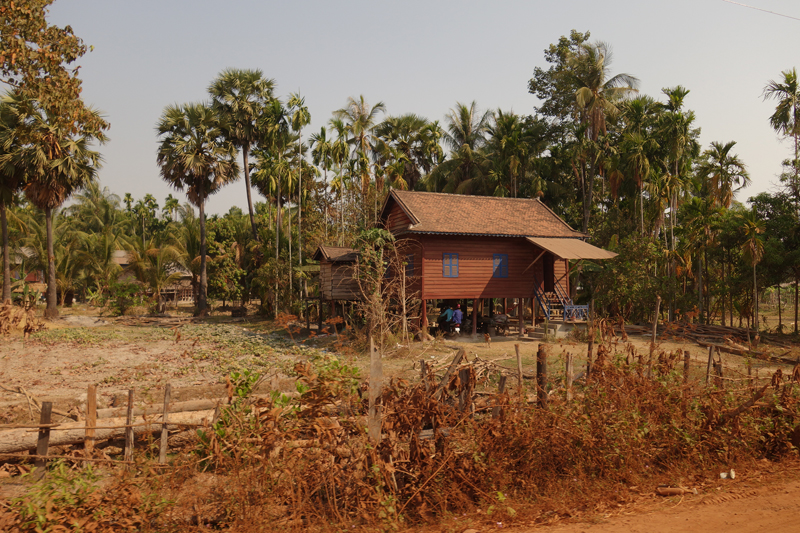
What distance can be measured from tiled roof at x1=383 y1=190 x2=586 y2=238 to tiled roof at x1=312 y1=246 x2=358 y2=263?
2815 mm

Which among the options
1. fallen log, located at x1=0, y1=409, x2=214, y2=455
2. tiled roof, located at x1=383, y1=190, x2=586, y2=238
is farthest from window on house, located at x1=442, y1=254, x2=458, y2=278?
fallen log, located at x1=0, y1=409, x2=214, y2=455

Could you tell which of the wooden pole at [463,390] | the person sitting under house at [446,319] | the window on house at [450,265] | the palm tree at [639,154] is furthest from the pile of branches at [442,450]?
the palm tree at [639,154]

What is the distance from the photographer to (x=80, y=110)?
10328 millimetres

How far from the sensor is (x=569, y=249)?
22.2 meters

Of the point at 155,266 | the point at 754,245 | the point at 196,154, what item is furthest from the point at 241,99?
the point at 754,245

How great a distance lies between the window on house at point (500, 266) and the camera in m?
23.2

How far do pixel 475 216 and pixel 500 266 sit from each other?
2.55 m

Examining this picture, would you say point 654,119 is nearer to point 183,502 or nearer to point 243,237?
point 243,237

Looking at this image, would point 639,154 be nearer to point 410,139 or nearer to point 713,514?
point 410,139

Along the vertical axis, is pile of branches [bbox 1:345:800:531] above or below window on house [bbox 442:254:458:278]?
below

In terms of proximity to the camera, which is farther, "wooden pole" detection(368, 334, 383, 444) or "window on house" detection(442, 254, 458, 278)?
"window on house" detection(442, 254, 458, 278)

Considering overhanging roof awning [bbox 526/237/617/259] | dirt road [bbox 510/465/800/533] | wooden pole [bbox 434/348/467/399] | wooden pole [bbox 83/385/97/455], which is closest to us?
dirt road [bbox 510/465/800/533]

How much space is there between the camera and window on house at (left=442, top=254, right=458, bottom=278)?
22.3 metres

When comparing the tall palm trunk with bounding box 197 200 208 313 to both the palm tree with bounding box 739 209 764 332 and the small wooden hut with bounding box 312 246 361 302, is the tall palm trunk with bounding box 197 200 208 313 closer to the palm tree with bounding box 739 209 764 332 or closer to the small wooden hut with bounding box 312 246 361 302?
the small wooden hut with bounding box 312 246 361 302
